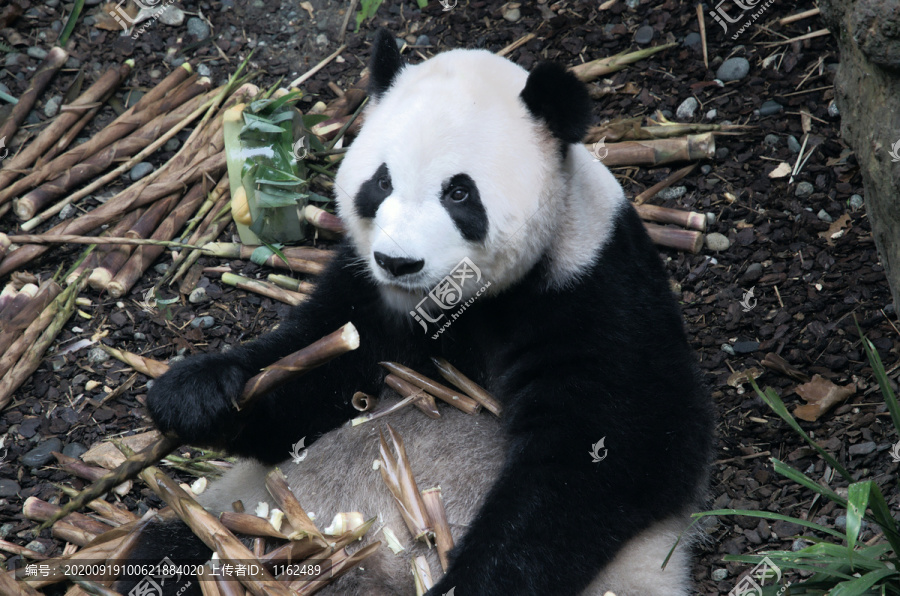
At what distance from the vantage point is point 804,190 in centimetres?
418

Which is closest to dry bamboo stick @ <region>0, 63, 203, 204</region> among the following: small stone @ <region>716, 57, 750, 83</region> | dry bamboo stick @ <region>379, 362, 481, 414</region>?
dry bamboo stick @ <region>379, 362, 481, 414</region>

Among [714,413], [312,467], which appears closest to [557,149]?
[714,413]

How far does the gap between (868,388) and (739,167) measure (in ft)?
4.83

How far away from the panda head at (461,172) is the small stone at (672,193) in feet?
5.34

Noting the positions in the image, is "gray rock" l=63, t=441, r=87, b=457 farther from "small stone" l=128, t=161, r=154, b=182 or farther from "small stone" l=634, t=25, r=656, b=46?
"small stone" l=634, t=25, r=656, b=46

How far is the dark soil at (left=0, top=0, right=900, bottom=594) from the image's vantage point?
341cm

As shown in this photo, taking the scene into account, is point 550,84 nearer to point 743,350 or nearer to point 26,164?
point 743,350

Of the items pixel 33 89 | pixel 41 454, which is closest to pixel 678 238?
pixel 41 454

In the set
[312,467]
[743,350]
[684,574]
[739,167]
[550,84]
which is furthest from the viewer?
[739,167]

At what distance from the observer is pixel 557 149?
9.95ft

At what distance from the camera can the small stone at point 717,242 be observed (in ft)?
13.8

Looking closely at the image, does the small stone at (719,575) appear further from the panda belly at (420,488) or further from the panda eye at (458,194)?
the panda eye at (458,194)

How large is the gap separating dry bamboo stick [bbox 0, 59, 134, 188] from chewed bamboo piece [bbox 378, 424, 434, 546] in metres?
3.18

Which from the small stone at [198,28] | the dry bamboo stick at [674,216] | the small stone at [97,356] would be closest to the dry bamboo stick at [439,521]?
the dry bamboo stick at [674,216]
